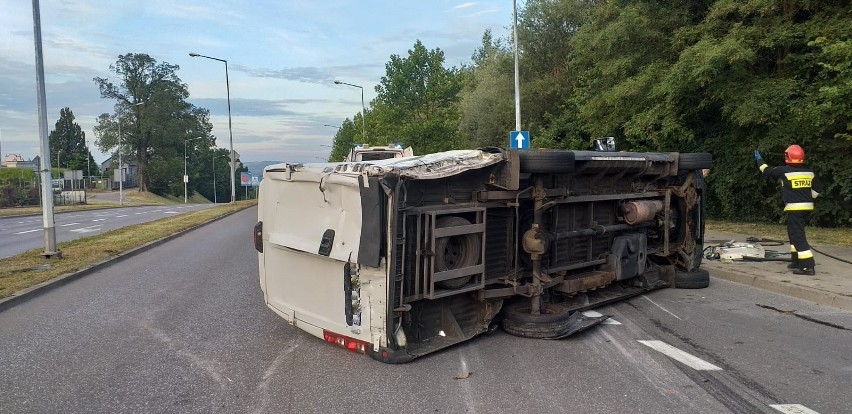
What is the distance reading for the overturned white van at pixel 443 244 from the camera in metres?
4.86

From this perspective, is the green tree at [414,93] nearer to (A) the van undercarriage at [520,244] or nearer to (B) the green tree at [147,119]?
(A) the van undercarriage at [520,244]

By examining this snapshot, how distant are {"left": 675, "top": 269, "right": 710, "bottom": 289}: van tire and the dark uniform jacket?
5.77 ft

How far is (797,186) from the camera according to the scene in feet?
28.0

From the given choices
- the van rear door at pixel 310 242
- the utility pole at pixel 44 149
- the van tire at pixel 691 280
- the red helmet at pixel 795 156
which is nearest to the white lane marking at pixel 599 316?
the van tire at pixel 691 280

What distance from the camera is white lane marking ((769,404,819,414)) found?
3.96 m

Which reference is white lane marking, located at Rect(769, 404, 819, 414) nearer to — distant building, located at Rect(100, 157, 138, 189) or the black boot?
the black boot

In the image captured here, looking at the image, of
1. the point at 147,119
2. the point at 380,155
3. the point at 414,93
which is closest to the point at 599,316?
the point at 380,155

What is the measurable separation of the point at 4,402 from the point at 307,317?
7.56 ft

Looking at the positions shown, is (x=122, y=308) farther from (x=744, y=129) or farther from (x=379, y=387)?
(x=744, y=129)

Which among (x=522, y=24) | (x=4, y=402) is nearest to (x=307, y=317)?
(x=4, y=402)

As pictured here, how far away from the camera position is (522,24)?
30.2 metres

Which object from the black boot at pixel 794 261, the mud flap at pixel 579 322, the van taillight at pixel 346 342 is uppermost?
the black boot at pixel 794 261

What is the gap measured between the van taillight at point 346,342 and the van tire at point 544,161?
2.19m

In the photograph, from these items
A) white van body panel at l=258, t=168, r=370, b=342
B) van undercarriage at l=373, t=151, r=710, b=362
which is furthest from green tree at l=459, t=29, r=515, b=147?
white van body panel at l=258, t=168, r=370, b=342
